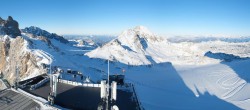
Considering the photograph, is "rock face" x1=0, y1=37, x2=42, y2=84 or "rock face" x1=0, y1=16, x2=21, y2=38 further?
"rock face" x1=0, y1=16, x2=21, y2=38

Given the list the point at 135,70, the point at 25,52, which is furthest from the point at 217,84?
the point at 25,52

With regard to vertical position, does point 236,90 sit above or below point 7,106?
below

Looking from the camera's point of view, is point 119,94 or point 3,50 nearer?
point 119,94

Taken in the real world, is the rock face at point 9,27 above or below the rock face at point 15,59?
above

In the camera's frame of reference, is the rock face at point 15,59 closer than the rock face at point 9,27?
Yes

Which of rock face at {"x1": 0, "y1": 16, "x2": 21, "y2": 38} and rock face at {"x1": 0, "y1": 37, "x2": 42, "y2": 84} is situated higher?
rock face at {"x1": 0, "y1": 16, "x2": 21, "y2": 38}

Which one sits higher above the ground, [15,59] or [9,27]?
[9,27]

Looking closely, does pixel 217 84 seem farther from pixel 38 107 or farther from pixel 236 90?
pixel 38 107

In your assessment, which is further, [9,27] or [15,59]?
[9,27]
